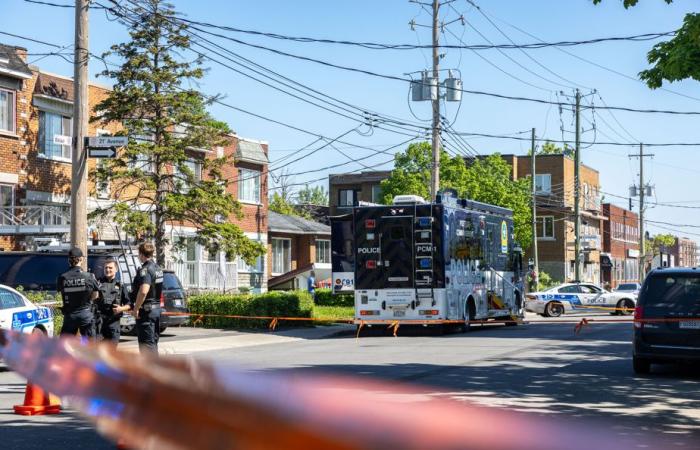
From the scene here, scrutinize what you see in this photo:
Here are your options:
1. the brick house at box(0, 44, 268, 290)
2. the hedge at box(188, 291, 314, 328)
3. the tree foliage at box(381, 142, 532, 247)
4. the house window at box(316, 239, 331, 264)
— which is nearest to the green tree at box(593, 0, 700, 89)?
the hedge at box(188, 291, 314, 328)

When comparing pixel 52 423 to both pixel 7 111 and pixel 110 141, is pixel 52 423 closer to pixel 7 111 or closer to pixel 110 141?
pixel 110 141

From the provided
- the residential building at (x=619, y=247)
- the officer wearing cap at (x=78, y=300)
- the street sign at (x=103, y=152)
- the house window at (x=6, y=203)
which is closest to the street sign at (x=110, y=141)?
the street sign at (x=103, y=152)

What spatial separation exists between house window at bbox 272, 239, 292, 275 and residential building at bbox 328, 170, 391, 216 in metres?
25.7

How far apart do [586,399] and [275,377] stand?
10.9m

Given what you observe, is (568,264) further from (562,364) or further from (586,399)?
(586,399)

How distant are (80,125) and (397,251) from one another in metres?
10.0

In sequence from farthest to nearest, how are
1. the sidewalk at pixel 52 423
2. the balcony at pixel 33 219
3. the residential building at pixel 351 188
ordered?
the residential building at pixel 351 188
the balcony at pixel 33 219
the sidewalk at pixel 52 423

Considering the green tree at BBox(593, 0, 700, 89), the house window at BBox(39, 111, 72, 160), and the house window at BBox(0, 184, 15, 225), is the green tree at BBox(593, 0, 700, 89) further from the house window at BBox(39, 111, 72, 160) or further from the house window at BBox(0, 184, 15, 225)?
the house window at BBox(39, 111, 72, 160)

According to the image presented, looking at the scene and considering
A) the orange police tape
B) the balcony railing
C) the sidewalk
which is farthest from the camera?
the balcony railing

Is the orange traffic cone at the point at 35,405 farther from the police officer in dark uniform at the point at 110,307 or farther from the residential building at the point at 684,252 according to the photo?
the residential building at the point at 684,252

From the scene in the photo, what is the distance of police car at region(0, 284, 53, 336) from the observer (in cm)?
1462

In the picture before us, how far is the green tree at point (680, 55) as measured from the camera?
12004mm

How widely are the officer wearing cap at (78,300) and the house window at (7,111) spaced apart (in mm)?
16848

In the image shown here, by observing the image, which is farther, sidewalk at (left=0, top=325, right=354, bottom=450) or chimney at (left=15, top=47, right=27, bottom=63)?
chimney at (left=15, top=47, right=27, bottom=63)
